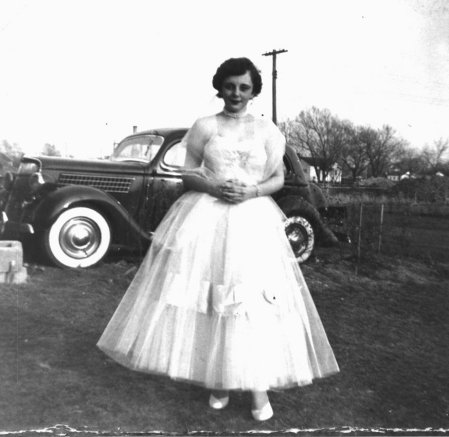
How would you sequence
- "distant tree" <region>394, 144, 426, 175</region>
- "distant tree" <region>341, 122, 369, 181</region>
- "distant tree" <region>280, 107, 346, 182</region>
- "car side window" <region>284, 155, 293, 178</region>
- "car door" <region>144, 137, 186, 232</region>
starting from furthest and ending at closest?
"distant tree" <region>341, 122, 369, 181</region> < "distant tree" <region>280, 107, 346, 182</region> < "distant tree" <region>394, 144, 426, 175</region> < "car side window" <region>284, 155, 293, 178</region> < "car door" <region>144, 137, 186, 232</region>

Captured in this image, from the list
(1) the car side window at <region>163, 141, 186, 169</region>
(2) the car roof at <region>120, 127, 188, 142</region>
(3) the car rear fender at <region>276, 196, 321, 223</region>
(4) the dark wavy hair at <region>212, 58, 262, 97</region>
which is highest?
(4) the dark wavy hair at <region>212, 58, 262, 97</region>

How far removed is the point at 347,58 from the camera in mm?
3258

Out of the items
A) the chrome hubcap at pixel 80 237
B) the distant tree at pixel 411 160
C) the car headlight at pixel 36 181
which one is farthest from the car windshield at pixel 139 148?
the distant tree at pixel 411 160

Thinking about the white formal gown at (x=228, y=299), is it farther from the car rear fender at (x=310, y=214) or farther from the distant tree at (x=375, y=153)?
the distant tree at (x=375, y=153)

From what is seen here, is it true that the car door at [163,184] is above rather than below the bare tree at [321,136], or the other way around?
below

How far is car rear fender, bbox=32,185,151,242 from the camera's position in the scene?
15.9ft

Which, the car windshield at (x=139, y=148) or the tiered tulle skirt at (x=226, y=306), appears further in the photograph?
the car windshield at (x=139, y=148)

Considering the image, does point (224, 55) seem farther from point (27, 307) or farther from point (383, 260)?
point (383, 260)

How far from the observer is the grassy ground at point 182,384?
6.65ft

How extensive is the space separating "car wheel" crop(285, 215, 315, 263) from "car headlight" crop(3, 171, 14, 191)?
308 cm

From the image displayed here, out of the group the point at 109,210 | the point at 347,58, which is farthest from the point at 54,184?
the point at 347,58

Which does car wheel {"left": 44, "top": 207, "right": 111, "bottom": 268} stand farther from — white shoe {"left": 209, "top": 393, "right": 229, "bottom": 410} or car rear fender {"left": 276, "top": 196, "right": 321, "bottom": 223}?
white shoe {"left": 209, "top": 393, "right": 229, "bottom": 410}

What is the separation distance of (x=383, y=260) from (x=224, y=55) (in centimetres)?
369
